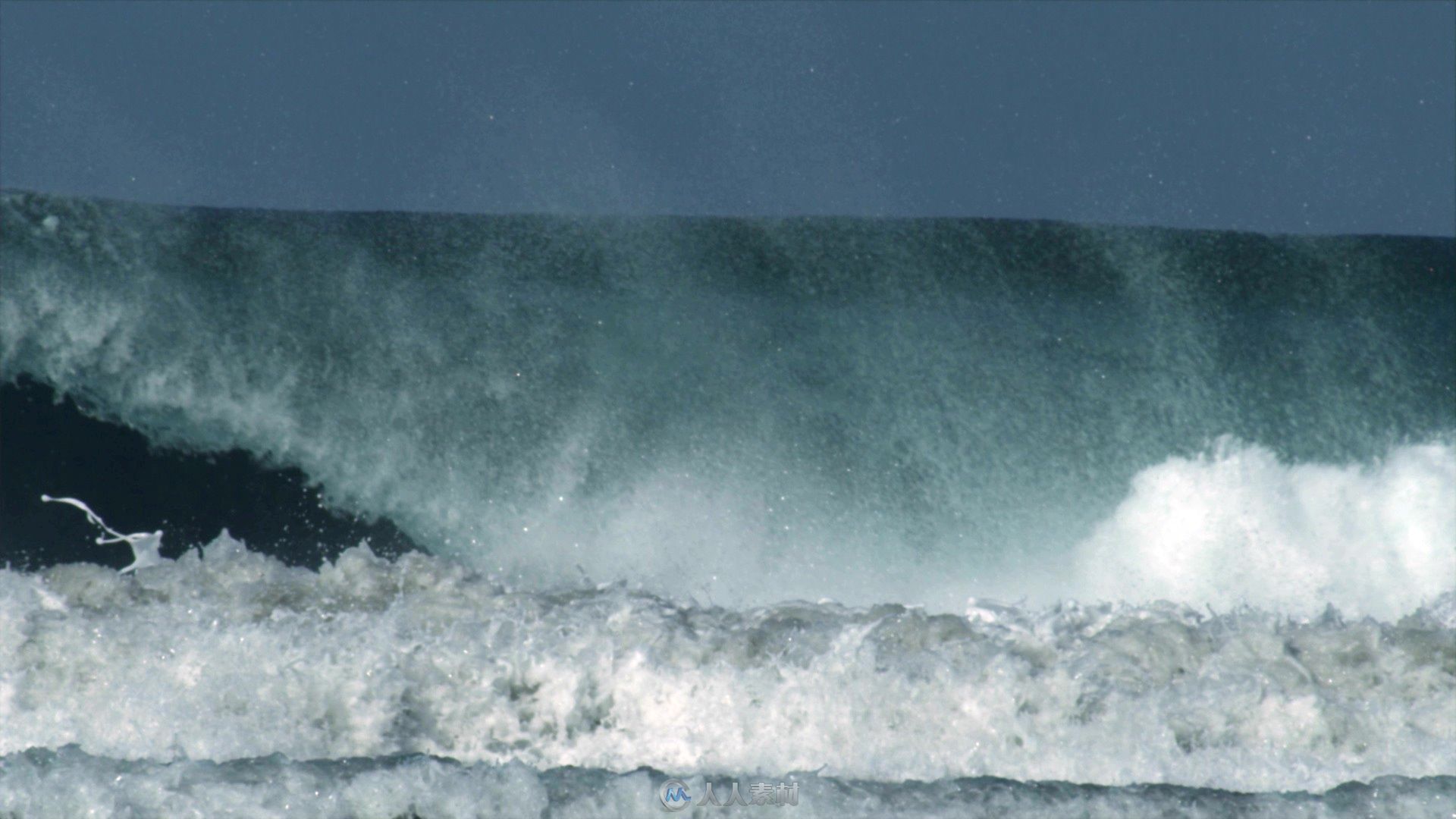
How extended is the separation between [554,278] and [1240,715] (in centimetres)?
317

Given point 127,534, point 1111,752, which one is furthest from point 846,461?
point 127,534

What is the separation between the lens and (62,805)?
9.78 ft

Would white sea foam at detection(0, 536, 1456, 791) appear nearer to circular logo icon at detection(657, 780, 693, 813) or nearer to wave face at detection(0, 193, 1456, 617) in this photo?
circular logo icon at detection(657, 780, 693, 813)

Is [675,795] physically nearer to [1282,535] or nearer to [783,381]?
[783,381]

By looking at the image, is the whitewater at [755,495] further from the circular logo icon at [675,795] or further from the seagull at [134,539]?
the circular logo icon at [675,795]

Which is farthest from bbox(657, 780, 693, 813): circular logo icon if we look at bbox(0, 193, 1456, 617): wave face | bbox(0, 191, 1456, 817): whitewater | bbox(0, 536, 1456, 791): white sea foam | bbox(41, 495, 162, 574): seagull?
bbox(41, 495, 162, 574): seagull

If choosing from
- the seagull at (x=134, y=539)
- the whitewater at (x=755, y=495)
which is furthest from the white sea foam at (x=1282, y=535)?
the seagull at (x=134, y=539)

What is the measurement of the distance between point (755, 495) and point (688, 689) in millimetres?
1467

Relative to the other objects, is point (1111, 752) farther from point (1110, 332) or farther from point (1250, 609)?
point (1110, 332)

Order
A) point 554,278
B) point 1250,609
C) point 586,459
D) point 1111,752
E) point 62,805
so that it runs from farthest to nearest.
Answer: point 554,278, point 586,459, point 1250,609, point 1111,752, point 62,805

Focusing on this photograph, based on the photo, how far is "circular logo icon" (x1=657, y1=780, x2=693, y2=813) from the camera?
3066mm

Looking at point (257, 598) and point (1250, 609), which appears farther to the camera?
point (1250, 609)

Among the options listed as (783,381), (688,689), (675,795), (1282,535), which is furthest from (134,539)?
(1282,535)

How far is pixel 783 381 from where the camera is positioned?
5520 mm
